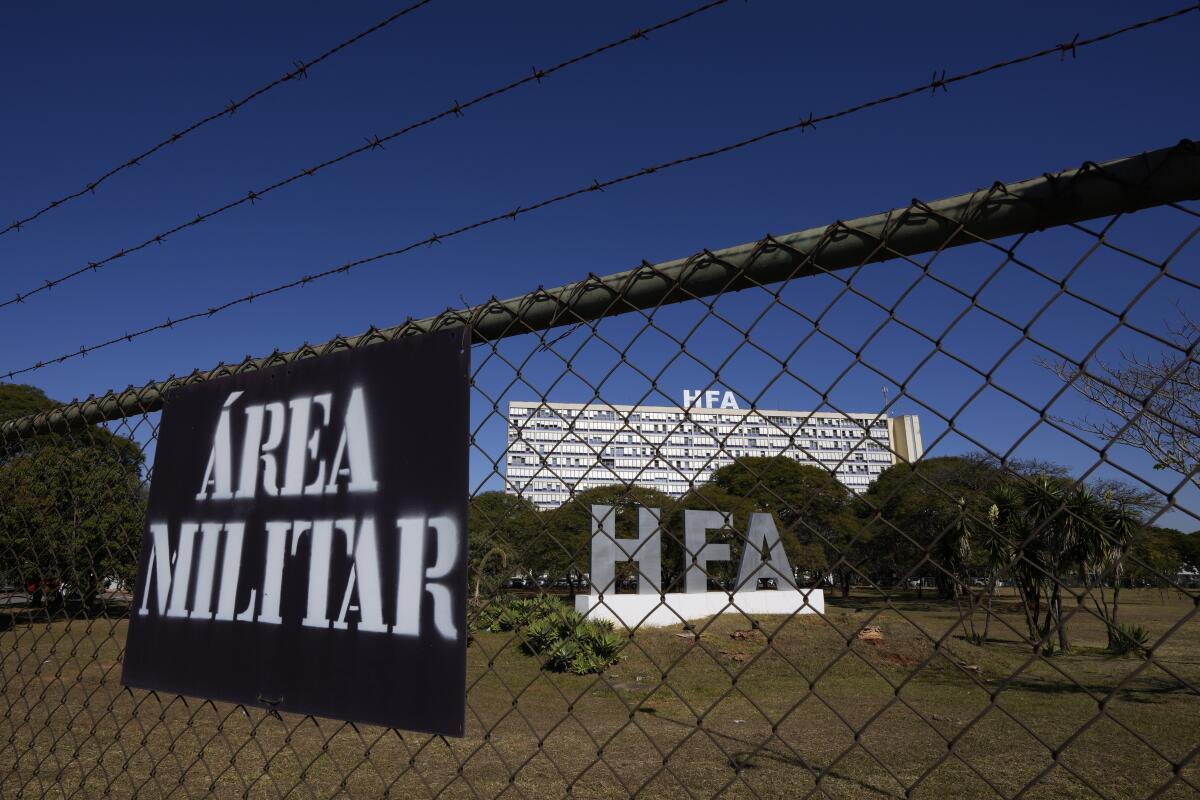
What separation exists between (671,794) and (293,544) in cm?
459

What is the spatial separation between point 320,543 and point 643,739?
647 cm

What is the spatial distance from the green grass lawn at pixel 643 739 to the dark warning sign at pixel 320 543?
0.51 feet

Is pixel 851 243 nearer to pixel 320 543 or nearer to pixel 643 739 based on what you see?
pixel 320 543

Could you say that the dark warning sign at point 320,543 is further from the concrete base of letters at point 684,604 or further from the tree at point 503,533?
the concrete base of letters at point 684,604

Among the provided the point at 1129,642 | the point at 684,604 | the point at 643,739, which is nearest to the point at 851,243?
the point at 1129,642

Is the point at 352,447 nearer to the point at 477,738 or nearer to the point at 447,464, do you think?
the point at 447,464

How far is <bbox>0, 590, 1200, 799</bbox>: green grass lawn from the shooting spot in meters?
2.88

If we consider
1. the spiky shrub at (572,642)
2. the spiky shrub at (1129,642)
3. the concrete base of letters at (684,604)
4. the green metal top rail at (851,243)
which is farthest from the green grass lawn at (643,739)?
the concrete base of letters at (684,604)

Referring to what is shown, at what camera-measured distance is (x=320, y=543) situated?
6.41 ft

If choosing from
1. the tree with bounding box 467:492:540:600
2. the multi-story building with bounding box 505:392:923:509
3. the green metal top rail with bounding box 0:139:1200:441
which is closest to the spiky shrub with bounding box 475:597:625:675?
the tree with bounding box 467:492:540:600

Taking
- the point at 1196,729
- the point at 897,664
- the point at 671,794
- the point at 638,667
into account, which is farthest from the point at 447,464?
the point at 897,664

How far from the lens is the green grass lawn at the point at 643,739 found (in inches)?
113

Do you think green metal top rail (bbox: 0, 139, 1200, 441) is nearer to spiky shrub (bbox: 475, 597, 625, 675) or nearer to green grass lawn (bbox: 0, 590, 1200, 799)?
green grass lawn (bbox: 0, 590, 1200, 799)

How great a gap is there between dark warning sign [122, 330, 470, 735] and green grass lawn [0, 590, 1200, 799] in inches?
6.1
